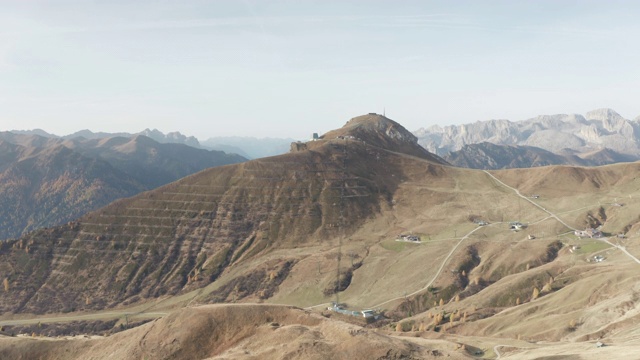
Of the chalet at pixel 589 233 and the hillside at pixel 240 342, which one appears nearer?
the hillside at pixel 240 342

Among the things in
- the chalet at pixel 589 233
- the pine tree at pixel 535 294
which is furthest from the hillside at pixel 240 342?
the chalet at pixel 589 233

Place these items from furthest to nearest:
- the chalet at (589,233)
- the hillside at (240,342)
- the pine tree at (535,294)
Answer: the chalet at (589,233)
the pine tree at (535,294)
the hillside at (240,342)

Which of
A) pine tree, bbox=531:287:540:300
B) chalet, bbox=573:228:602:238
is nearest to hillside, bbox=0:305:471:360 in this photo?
pine tree, bbox=531:287:540:300

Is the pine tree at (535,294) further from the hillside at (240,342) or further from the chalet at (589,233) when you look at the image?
the hillside at (240,342)

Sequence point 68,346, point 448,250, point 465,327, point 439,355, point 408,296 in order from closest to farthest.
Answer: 1. point 439,355
2. point 68,346
3. point 465,327
4. point 408,296
5. point 448,250

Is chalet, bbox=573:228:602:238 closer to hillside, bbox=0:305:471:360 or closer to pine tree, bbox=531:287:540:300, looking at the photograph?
pine tree, bbox=531:287:540:300

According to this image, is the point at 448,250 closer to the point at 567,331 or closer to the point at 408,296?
the point at 408,296

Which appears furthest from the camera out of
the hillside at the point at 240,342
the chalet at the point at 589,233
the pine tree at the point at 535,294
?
the chalet at the point at 589,233

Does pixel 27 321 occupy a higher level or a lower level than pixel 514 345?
lower

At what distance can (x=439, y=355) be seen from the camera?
68.8m

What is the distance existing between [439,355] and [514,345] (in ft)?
119

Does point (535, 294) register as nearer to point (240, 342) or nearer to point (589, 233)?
point (589, 233)

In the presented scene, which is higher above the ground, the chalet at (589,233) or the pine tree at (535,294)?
the chalet at (589,233)

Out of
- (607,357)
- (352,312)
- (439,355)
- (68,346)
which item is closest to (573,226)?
(352,312)
